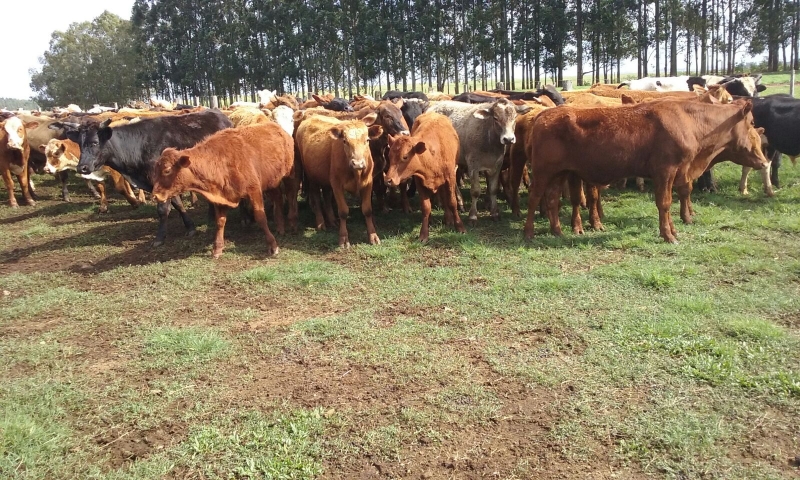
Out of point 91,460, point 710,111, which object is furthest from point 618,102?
point 91,460

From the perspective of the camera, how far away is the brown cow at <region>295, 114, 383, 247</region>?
7.98 m

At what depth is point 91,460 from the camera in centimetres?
359

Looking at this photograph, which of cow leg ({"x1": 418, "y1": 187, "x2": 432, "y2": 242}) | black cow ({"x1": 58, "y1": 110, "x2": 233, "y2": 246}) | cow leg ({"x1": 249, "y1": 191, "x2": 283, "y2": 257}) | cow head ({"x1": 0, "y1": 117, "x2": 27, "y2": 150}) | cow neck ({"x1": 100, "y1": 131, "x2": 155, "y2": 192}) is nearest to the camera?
cow leg ({"x1": 249, "y1": 191, "x2": 283, "y2": 257})

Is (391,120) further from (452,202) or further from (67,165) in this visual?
(67,165)

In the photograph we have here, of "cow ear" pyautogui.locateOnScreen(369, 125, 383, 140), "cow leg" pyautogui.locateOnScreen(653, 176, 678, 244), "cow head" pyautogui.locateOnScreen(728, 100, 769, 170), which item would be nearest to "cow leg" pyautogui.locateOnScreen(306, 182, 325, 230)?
"cow ear" pyautogui.locateOnScreen(369, 125, 383, 140)

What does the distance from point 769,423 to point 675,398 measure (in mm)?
579

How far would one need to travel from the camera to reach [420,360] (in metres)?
4.73

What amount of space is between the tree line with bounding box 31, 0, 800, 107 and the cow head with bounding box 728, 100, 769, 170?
111ft

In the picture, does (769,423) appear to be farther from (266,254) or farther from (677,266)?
(266,254)

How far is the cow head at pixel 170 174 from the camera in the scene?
759 centimetres

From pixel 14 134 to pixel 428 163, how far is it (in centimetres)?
1061

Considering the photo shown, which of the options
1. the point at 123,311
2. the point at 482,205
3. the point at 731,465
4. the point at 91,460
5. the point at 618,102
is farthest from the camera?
the point at 618,102

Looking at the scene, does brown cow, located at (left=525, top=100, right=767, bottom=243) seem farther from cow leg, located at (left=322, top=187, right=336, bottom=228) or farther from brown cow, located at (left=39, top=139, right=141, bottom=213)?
brown cow, located at (left=39, top=139, right=141, bottom=213)

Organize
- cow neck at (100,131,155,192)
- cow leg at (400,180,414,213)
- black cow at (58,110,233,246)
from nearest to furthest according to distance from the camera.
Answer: black cow at (58,110,233,246), cow neck at (100,131,155,192), cow leg at (400,180,414,213)
